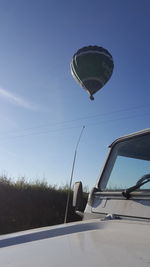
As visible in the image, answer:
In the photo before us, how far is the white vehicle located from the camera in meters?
1.39

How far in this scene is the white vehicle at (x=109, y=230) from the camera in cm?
139

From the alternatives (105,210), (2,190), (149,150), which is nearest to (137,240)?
(105,210)

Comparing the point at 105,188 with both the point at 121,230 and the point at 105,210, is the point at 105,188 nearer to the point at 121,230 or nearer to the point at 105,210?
the point at 105,210

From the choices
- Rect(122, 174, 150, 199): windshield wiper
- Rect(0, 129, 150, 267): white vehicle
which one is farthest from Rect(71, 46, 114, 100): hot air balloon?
Rect(122, 174, 150, 199): windshield wiper

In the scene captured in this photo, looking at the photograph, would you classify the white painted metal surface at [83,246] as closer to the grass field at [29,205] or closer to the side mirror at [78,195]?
the side mirror at [78,195]

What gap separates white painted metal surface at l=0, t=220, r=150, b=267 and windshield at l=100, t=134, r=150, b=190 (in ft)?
1.92

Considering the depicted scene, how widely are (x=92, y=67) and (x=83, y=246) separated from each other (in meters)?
8.81

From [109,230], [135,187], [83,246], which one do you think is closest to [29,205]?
[135,187]

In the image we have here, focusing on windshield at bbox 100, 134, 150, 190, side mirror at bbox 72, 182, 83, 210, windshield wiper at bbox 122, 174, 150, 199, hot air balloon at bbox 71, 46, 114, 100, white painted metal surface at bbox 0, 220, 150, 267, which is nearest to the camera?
white painted metal surface at bbox 0, 220, 150, 267

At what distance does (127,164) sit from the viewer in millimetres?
2924

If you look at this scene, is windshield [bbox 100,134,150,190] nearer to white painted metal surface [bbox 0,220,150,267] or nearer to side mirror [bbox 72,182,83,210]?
side mirror [bbox 72,182,83,210]

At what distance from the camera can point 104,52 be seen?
1072 centimetres

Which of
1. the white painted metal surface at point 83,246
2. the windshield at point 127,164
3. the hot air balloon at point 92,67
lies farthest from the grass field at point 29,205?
the white painted metal surface at point 83,246

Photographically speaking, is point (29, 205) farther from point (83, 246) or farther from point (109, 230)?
point (83, 246)
